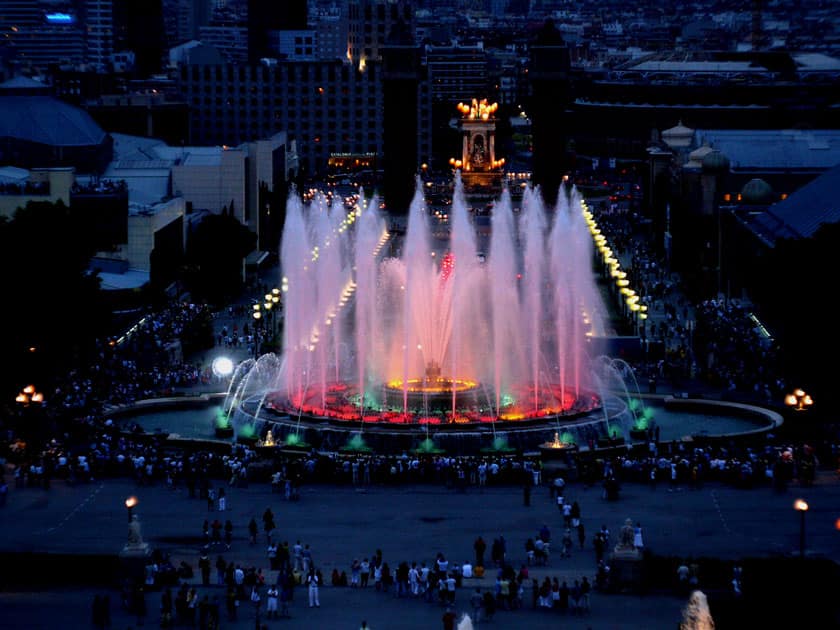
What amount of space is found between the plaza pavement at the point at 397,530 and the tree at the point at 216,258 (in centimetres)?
4219

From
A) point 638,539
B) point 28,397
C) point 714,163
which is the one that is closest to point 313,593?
point 638,539

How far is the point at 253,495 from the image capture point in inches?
2147

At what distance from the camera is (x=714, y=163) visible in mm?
118938

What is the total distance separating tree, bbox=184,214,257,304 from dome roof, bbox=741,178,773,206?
78.0ft

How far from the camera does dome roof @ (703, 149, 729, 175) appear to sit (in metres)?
119

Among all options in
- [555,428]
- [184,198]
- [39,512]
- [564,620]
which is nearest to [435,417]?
[555,428]

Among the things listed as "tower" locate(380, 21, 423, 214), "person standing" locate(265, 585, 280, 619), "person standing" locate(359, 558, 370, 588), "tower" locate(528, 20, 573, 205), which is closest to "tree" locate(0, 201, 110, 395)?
"person standing" locate(359, 558, 370, 588)

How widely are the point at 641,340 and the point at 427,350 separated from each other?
1657cm

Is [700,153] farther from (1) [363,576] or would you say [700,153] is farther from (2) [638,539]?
(1) [363,576]

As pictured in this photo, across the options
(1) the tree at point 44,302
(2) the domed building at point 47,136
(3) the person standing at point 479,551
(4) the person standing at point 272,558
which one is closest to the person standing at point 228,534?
(4) the person standing at point 272,558

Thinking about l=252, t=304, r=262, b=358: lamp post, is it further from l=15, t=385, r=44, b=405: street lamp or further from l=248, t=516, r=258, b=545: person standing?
l=248, t=516, r=258, b=545: person standing

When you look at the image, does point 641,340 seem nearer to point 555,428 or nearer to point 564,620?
point 555,428

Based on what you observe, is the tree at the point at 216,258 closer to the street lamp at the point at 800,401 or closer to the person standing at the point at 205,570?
the street lamp at the point at 800,401

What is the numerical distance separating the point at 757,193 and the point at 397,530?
→ 63.3 m
